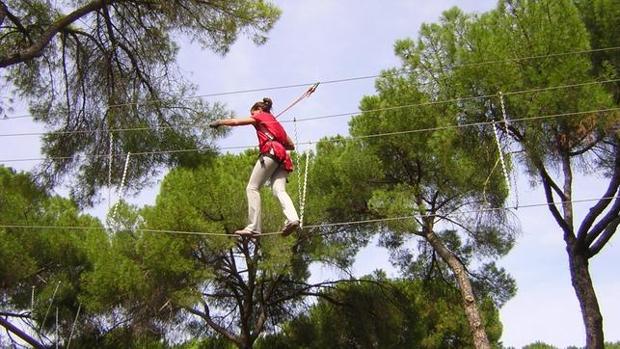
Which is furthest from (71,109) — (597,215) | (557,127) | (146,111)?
(597,215)

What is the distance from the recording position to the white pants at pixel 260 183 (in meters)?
4.88

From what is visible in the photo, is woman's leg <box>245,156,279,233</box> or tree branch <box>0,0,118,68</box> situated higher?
tree branch <box>0,0,118,68</box>

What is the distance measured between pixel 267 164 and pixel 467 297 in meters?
5.75

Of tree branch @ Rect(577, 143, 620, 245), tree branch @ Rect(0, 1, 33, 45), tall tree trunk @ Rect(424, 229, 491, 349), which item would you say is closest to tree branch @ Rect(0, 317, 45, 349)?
tree branch @ Rect(0, 1, 33, 45)

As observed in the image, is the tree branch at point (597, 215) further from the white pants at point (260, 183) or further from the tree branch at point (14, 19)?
the tree branch at point (14, 19)

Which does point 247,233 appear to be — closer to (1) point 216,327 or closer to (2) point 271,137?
(2) point 271,137

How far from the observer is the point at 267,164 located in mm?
4922

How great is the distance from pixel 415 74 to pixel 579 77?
2843 mm

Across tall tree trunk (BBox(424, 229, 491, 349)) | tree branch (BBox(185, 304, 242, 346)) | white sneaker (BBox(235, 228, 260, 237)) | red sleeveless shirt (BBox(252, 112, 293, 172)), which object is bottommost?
tree branch (BBox(185, 304, 242, 346))

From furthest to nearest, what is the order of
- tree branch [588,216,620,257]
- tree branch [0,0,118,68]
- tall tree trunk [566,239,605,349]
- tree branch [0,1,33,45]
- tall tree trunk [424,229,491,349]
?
tall tree trunk [424,229,491,349] < tree branch [588,216,620,257] < tall tree trunk [566,239,605,349] < tree branch [0,1,33,45] < tree branch [0,0,118,68]

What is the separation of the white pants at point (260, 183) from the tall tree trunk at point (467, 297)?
17.8ft

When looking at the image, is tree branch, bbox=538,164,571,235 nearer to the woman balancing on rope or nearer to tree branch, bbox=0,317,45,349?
the woman balancing on rope

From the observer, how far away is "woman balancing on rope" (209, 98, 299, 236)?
4.85 metres

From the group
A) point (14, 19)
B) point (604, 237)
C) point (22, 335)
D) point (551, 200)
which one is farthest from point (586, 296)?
point (22, 335)
